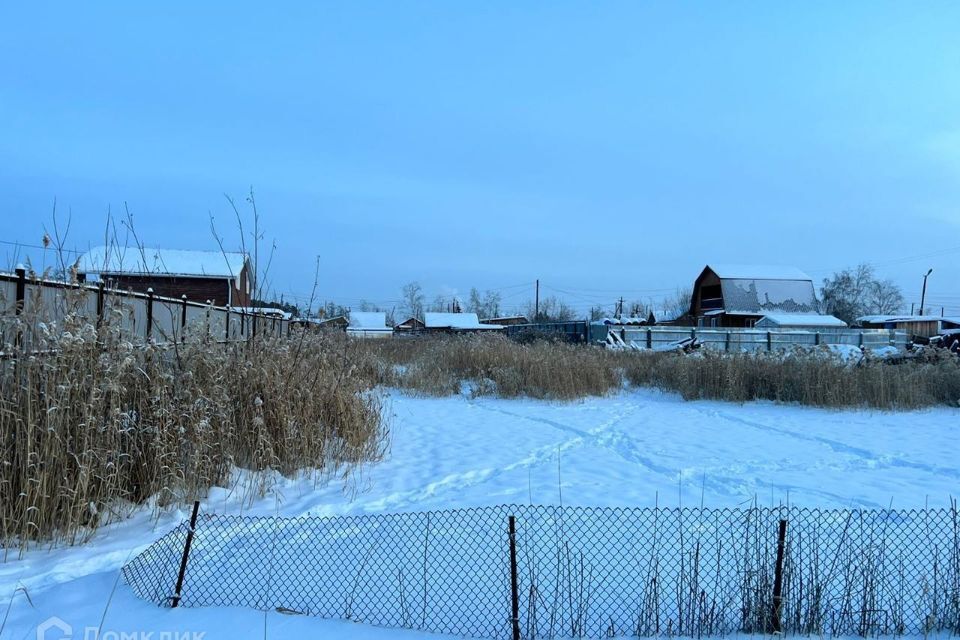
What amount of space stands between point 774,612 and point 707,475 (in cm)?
310

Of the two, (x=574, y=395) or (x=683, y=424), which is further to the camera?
(x=574, y=395)

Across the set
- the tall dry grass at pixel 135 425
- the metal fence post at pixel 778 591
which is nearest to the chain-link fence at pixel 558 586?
the metal fence post at pixel 778 591

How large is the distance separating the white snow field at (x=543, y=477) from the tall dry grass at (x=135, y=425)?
22 centimetres

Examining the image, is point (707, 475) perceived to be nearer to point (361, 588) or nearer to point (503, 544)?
point (503, 544)

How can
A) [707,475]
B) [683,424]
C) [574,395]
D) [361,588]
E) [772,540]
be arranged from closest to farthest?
1. [361,588]
2. [772,540]
3. [707,475]
4. [683,424]
5. [574,395]

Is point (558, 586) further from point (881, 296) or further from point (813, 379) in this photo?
point (881, 296)

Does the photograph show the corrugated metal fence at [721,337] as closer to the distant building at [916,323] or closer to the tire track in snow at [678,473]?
the tire track in snow at [678,473]

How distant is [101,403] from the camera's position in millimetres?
3729

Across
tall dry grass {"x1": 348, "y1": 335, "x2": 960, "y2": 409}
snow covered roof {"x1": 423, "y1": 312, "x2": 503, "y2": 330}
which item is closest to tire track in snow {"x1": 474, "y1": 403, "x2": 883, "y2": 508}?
tall dry grass {"x1": 348, "y1": 335, "x2": 960, "y2": 409}

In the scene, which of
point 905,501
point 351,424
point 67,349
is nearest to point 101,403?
point 67,349

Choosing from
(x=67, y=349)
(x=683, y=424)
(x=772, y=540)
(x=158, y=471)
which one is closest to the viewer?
(x=772, y=540)

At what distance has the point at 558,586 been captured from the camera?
297 cm
